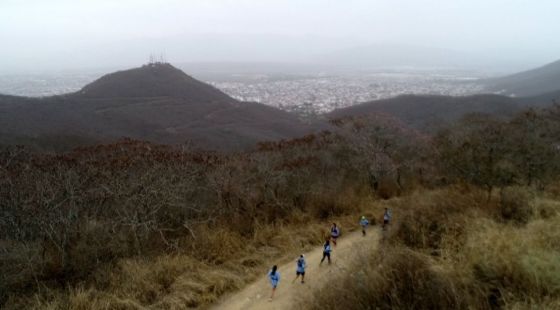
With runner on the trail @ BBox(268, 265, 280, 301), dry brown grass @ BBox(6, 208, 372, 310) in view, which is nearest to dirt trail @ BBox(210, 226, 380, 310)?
runner on the trail @ BBox(268, 265, 280, 301)

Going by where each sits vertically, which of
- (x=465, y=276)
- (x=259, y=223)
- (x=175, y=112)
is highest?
(x=465, y=276)

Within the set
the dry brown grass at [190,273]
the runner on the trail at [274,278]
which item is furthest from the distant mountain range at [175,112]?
the runner on the trail at [274,278]

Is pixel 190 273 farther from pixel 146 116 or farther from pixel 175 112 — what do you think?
pixel 175 112

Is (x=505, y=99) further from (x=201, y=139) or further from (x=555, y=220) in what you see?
(x=555, y=220)

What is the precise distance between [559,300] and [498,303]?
49cm

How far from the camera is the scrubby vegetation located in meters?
3.88

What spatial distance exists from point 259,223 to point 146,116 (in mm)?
41627

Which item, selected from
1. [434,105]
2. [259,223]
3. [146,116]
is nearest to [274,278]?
[259,223]

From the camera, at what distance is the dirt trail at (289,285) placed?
614cm

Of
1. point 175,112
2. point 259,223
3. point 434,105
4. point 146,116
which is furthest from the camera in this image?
point 175,112

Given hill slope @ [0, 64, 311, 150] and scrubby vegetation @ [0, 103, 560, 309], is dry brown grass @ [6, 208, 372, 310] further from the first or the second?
hill slope @ [0, 64, 311, 150]

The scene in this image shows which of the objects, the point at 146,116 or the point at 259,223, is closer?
the point at 259,223

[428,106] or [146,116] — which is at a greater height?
[428,106]

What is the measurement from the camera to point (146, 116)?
47469 millimetres
